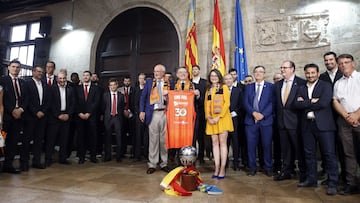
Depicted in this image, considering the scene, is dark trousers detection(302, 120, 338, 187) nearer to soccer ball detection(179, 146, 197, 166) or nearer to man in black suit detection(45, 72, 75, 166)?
soccer ball detection(179, 146, 197, 166)

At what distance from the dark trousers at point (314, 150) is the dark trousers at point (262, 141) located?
618 millimetres

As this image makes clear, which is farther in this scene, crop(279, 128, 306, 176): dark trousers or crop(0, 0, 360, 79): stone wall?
crop(0, 0, 360, 79): stone wall

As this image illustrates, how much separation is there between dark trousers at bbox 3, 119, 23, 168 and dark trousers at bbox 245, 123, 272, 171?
11.2 ft

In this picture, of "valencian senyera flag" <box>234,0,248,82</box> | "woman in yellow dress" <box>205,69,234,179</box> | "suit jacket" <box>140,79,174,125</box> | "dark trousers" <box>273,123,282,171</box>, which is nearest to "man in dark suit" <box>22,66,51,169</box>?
"suit jacket" <box>140,79,174,125</box>

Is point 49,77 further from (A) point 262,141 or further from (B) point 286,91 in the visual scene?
(B) point 286,91

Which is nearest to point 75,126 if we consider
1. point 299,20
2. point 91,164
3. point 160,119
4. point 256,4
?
point 91,164

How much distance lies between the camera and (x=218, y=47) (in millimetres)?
5645

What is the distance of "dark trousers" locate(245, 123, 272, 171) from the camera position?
360 cm

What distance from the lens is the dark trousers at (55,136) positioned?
13.5 ft

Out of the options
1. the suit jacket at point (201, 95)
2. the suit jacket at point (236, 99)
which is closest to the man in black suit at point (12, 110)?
the suit jacket at point (201, 95)

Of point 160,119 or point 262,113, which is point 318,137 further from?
point 160,119

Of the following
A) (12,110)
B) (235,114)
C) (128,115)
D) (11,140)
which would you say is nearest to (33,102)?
(12,110)

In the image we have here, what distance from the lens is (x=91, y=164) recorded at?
4.30m

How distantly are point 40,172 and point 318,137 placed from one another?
12.5ft
